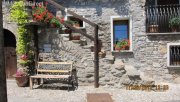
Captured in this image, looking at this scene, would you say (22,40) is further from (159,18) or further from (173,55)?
(173,55)

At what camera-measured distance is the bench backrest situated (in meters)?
11.4

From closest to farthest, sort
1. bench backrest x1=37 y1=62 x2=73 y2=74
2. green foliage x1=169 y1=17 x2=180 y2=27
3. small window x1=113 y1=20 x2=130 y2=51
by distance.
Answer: bench backrest x1=37 y1=62 x2=73 y2=74 < green foliage x1=169 y1=17 x2=180 y2=27 < small window x1=113 y1=20 x2=130 y2=51

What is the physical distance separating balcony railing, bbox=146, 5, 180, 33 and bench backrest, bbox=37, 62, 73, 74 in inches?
149

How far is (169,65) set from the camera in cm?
1258

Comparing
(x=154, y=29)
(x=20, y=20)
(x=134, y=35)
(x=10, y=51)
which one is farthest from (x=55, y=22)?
(x=154, y=29)

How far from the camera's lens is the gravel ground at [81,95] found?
30.3ft

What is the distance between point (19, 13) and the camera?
11.3m

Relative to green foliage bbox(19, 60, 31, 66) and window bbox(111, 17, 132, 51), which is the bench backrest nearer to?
green foliage bbox(19, 60, 31, 66)

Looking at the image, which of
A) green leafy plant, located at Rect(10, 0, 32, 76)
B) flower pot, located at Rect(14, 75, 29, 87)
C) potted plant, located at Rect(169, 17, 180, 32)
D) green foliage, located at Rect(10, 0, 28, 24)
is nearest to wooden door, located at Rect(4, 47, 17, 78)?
green leafy plant, located at Rect(10, 0, 32, 76)

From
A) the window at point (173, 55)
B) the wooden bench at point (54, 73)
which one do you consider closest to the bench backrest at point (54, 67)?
the wooden bench at point (54, 73)

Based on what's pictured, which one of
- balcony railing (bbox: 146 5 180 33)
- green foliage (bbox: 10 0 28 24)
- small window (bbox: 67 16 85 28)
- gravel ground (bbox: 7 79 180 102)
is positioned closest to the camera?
gravel ground (bbox: 7 79 180 102)

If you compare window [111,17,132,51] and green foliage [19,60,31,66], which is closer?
green foliage [19,60,31,66]

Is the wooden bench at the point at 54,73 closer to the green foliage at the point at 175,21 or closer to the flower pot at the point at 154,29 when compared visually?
the flower pot at the point at 154,29

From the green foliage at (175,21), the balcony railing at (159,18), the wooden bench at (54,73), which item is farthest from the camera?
the balcony railing at (159,18)
